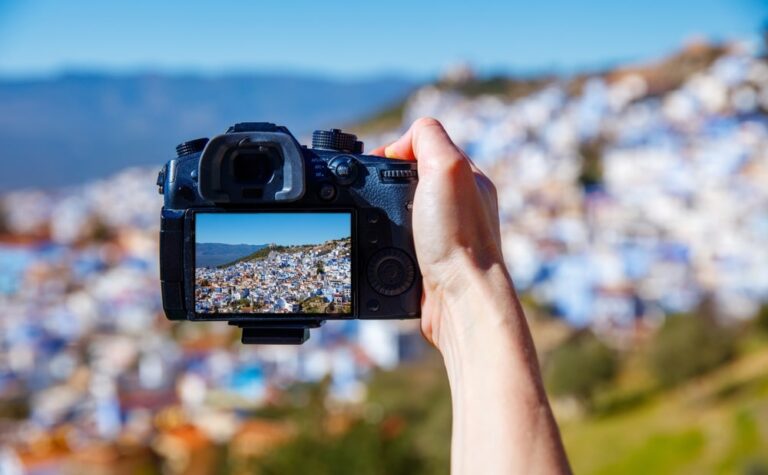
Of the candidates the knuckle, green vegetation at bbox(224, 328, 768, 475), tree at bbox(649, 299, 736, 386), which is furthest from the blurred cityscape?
the knuckle

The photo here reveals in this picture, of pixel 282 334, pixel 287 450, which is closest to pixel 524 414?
pixel 282 334

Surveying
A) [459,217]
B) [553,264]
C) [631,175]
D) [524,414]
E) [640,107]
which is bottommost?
[524,414]

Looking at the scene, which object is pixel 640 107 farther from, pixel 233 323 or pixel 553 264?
pixel 233 323

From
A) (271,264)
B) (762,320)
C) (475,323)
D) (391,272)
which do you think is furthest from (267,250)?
(762,320)

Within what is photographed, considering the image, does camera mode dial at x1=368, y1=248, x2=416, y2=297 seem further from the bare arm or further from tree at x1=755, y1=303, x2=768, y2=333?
tree at x1=755, y1=303, x2=768, y2=333

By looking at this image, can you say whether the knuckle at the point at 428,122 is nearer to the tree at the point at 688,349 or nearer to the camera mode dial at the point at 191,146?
the camera mode dial at the point at 191,146

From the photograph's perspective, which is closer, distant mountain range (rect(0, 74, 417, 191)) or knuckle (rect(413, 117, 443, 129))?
knuckle (rect(413, 117, 443, 129))

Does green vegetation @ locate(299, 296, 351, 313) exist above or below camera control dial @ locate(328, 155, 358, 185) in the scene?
below
